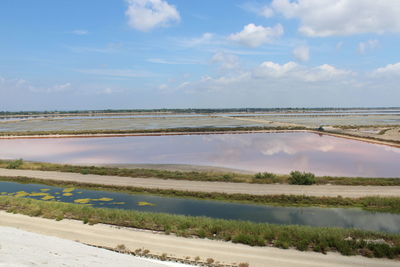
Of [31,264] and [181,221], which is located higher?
[31,264]

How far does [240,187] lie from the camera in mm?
22375

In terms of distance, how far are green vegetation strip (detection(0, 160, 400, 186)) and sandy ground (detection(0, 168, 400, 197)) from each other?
816mm

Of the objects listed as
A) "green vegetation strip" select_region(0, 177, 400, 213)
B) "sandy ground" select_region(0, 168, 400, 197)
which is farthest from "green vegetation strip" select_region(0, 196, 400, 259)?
"sandy ground" select_region(0, 168, 400, 197)

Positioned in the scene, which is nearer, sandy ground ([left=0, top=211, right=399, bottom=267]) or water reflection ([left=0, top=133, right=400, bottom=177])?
sandy ground ([left=0, top=211, right=399, bottom=267])

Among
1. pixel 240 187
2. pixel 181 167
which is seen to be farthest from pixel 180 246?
pixel 181 167

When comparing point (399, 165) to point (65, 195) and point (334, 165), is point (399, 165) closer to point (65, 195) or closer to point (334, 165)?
point (334, 165)

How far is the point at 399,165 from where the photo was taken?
30578mm

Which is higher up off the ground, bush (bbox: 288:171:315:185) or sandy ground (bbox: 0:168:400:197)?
bush (bbox: 288:171:315:185)

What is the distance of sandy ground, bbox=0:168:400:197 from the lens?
20.5 metres

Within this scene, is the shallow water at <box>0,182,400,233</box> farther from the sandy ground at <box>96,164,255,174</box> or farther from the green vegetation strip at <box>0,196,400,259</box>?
the sandy ground at <box>96,164,255,174</box>

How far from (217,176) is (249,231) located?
1180cm

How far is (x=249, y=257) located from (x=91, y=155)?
33022 millimetres

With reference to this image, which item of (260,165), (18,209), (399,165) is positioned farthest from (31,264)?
(399,165)

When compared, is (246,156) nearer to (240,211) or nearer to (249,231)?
(240,211)
